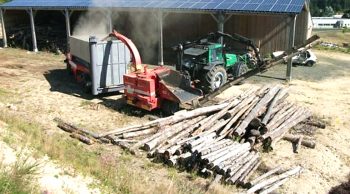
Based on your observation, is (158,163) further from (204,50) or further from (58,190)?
(204,50)

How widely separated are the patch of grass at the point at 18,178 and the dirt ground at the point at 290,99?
3713 mm

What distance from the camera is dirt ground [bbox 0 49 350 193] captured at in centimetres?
1082

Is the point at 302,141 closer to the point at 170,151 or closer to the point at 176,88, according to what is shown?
the point at 170,151

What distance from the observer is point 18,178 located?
6430 millimetres

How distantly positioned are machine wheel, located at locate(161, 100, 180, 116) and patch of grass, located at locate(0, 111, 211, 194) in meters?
3.43

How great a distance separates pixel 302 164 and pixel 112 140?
5.54 meters

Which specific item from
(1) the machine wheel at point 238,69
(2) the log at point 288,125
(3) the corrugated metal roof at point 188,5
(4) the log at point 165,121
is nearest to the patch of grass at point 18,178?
(4) the log at point 165,121

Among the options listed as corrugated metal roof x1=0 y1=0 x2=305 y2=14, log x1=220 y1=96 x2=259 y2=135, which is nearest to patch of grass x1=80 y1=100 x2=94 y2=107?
log x1=220 y1=96 x2=259 y2=135

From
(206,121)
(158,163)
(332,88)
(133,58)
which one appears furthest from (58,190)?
(332,88)

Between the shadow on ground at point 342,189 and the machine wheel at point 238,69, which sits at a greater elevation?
the machine wheel at point 238,69

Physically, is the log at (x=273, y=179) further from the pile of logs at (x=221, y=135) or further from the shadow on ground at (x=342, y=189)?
the shadow on ground at (x=342, y=189)

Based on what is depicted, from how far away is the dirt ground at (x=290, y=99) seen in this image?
10820 millimetres

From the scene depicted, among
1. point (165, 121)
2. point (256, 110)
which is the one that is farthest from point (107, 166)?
point (256, 110)

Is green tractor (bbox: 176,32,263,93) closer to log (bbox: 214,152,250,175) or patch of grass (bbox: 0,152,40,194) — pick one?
log (bbox: 214,152,250,175)
